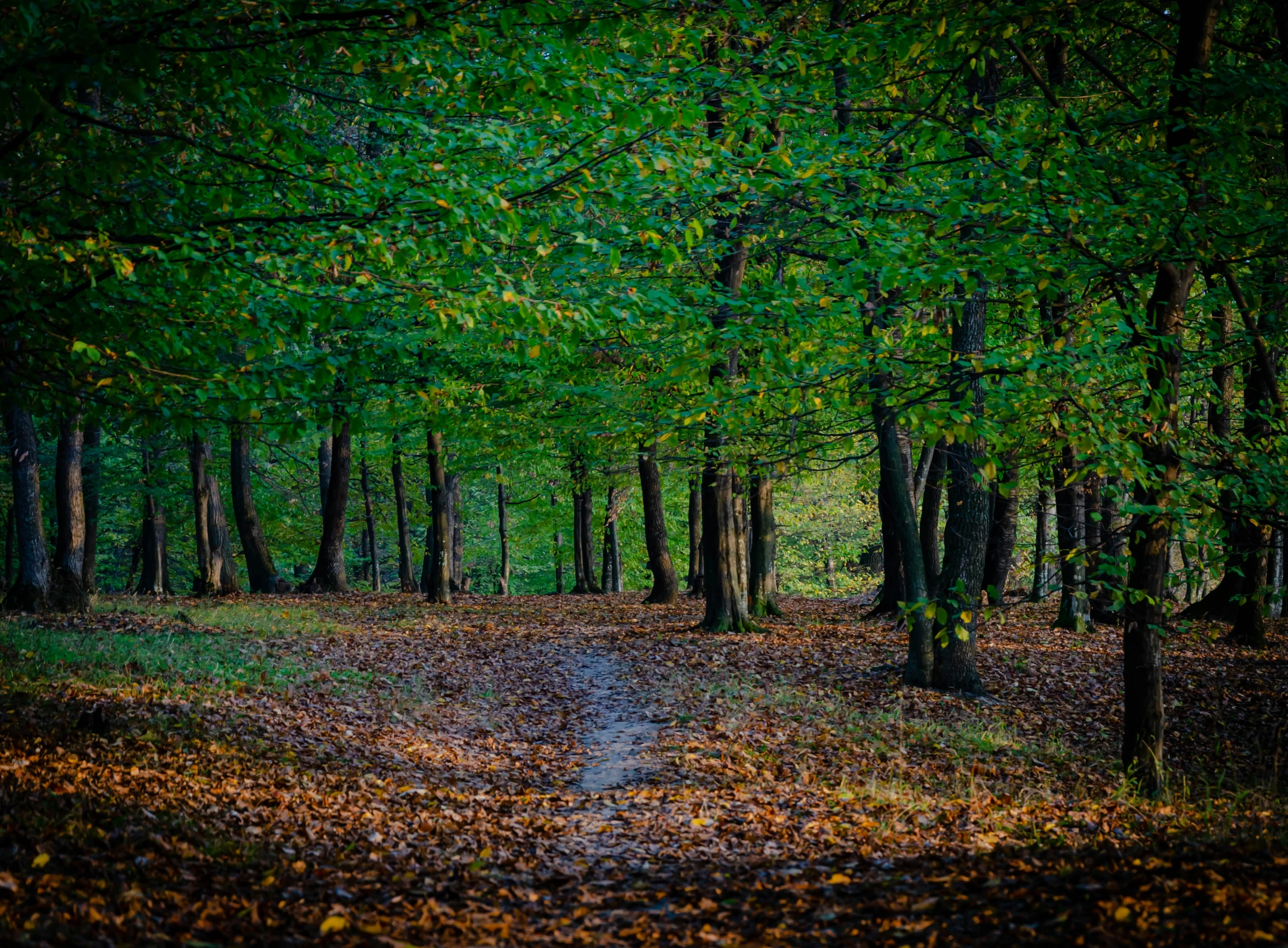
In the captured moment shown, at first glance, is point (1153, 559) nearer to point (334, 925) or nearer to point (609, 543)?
point (334, 925)

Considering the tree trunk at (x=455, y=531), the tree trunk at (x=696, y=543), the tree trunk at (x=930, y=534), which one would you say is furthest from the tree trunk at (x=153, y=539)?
the tree trunk at (x=930, y=534)

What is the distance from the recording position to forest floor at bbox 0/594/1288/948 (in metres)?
4.50

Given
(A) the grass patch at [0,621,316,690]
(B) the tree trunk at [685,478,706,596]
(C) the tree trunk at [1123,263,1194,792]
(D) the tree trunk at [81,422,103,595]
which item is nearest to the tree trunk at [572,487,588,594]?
(B) the tree trunk at [685,478,706,596]

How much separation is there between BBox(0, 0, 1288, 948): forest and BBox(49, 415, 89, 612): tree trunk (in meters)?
1.93

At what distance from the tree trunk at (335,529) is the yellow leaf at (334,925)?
64.2ft

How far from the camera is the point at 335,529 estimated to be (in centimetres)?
2400

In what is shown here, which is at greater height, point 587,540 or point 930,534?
point 930,534

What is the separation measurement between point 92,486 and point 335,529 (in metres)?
7.64

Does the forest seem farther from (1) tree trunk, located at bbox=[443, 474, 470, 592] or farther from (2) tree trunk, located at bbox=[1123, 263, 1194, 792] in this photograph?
(1) tree trunk, located at bbox=[443, 474, 470, 592]

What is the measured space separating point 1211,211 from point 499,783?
7566mm

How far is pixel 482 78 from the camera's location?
23.8ft

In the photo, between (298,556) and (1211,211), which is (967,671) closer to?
(1211,211)

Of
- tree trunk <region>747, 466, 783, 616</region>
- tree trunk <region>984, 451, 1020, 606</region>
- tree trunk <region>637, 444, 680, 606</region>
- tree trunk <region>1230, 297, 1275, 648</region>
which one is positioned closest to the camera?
tree trunk <region>1230, 297, 1275, 648</region>

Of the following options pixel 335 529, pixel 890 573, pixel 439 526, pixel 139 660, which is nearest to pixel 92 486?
pixel 335 529
